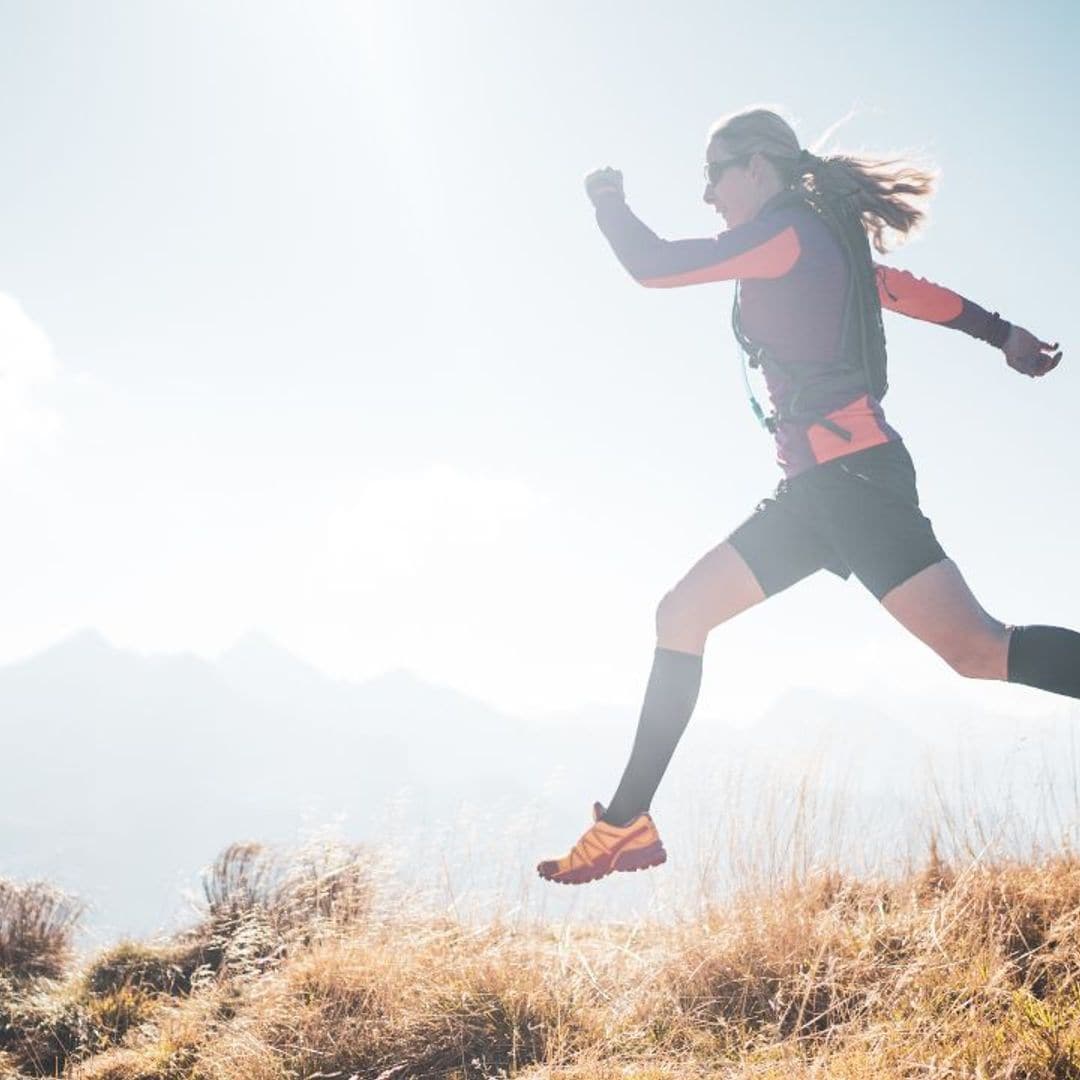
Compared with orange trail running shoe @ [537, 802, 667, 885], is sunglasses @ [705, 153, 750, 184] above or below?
above

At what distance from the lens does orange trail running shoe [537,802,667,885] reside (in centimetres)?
232

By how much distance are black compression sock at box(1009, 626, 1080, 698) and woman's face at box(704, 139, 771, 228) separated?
57.8 inches

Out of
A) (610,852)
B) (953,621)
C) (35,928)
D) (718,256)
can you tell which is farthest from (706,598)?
(35,928)

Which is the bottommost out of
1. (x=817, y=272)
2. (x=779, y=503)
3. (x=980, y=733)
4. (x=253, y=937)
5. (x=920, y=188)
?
(x=253, y=937)

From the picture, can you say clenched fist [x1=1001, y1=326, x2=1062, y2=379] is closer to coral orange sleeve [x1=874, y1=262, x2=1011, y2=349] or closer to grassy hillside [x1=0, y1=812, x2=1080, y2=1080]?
coral orange sleeve [x1=874, y1=262, x2=1011, y2=349]

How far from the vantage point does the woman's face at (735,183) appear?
2453mm

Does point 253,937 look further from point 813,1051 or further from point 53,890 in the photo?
point 53,890

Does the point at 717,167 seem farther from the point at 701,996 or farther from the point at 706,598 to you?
the point at 701,996

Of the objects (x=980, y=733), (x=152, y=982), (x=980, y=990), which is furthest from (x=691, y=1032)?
(x=152, y=982)

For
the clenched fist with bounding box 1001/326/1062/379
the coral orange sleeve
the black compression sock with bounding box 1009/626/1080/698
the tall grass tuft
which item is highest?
the coral orange sleeve

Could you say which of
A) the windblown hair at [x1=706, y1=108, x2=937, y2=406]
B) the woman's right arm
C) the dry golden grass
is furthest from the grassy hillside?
the woman's right arm

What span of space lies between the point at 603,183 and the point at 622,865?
2.10 m

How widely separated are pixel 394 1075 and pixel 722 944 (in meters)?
1.07

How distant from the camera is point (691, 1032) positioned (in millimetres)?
2072
